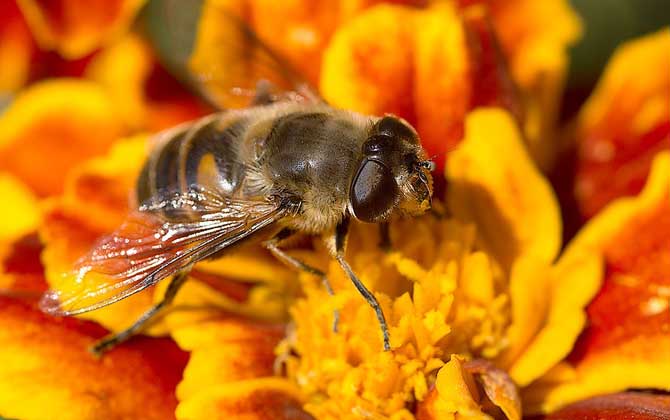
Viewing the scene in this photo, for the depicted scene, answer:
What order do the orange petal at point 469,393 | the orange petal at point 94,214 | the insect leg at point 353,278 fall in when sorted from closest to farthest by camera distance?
the orange petal at point 469,393, the insect leg at point 353,278, the orange petal at point 94,214

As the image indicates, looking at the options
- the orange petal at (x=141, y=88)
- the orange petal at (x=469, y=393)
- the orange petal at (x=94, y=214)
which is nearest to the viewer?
the orange petal at (x=469, y=393)

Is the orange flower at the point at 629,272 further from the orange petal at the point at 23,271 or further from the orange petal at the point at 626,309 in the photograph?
the orange petal at the point at 23,271

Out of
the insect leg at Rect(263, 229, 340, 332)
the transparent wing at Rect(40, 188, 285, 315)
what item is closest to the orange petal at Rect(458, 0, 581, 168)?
the insect leg at Rect(263, 229, 340, 332)

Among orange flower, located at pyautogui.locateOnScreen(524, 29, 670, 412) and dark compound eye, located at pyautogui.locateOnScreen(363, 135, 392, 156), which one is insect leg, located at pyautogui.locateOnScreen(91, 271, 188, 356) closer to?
dark compound eye, located at pyautogui.locateOnScreen(363, 135, 392, 156)

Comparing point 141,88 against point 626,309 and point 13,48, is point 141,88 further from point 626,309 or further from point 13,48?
point 626,309

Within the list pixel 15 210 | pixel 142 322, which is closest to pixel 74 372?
pixel 142 322

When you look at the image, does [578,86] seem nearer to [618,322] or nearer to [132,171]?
[618,322]

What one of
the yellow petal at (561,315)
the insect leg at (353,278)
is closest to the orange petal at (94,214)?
the insect leg at (353,278)
